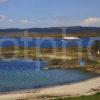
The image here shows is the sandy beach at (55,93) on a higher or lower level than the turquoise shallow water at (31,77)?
lower

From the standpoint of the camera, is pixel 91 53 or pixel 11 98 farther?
pixel 91 53

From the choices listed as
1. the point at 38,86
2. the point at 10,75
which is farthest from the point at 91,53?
the point at 38,86

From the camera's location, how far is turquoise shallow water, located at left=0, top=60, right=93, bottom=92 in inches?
1714

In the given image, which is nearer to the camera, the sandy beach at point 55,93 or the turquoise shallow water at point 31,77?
the sandy beach at point 55,93

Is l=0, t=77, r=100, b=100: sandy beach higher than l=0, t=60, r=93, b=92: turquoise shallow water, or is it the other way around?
l=0, t=60, r=93, b=92: turquoise shallow water

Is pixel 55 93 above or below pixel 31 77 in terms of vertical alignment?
below

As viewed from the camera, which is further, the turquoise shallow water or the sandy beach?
the turquoise shallow water

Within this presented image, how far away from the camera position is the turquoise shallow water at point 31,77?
43.5 m

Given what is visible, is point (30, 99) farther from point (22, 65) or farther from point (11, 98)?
point (22, 65)

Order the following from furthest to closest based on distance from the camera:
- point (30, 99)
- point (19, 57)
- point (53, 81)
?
1. point (19, 57)
2. point (53, 81)
3. point (30, 99)

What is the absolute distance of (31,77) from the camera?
1950 inches

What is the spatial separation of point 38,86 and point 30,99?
9915 millimetres

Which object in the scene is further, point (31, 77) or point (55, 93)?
point (31, 77)

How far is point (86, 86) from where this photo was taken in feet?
136
